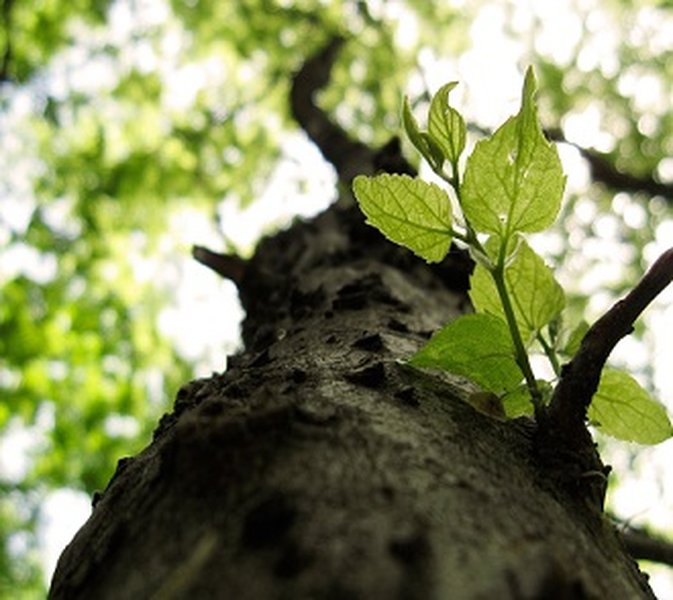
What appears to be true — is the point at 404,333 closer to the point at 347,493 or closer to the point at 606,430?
→ the point at 606,430

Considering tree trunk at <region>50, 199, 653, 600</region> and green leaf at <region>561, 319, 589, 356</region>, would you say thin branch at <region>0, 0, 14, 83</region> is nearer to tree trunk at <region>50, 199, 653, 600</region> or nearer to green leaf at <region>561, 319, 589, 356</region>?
tree trunk at <region>50, 199, 653, 600</region>

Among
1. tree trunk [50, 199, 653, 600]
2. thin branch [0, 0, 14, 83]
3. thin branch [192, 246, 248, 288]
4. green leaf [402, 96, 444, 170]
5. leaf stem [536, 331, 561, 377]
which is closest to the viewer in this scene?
tree trunk [50, 199, 653, 600]

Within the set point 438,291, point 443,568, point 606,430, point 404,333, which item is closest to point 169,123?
point 438,291

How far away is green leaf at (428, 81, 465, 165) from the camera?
1131 millimetres

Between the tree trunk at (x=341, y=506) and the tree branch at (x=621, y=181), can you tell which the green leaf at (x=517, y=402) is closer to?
the tree trunk at (x=341, y=506)

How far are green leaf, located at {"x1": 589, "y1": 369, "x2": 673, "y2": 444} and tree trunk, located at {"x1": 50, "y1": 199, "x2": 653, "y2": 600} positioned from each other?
204mm

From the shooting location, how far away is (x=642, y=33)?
672 centimetres

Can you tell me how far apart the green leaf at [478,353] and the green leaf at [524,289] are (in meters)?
0.17

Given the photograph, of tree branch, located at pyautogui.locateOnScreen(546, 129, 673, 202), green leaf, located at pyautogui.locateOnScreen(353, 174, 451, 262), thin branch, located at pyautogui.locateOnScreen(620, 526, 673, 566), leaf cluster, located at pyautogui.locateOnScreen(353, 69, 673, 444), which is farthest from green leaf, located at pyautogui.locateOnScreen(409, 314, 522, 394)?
tree branch, located at pyautogui.locateOnScreen(546, 129, 673, 202)

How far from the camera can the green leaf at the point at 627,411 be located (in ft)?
4.29

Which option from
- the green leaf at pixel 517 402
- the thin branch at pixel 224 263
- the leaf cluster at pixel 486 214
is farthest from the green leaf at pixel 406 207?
the thin branch at pixel 224 263

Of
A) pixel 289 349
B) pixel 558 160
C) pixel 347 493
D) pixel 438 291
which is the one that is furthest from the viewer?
pixel 438 291

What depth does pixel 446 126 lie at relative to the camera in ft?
3.77

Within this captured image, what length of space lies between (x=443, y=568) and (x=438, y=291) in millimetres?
1805
